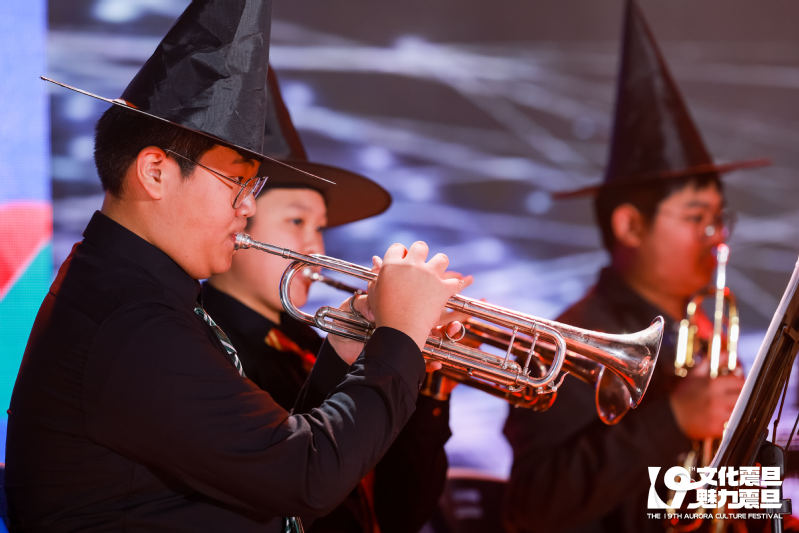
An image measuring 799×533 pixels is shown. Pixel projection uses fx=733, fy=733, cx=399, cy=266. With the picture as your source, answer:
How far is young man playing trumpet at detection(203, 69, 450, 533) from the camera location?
231 cm

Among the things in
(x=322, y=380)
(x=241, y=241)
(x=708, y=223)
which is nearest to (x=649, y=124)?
(x=708, y=223)

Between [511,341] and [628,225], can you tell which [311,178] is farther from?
[628,225]

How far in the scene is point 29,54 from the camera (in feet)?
8.80

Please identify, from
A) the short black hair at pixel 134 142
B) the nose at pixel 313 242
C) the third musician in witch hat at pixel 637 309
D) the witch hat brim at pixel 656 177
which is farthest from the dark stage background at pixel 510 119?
the short black hair at pixel 134 142

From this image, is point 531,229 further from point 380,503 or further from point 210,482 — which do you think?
point 210,482

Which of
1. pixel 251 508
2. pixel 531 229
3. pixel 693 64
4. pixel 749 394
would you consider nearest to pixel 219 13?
pixel 251 508

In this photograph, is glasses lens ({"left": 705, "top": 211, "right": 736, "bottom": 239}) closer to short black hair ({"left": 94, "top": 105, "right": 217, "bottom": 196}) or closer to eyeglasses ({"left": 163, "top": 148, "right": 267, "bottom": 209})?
eyeglasses ({"left": 163, "top": 148, "right": 267, "bottom": 209})

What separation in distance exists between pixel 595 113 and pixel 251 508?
8.87ft

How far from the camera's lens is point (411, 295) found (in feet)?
5.08

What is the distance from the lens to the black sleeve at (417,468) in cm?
236

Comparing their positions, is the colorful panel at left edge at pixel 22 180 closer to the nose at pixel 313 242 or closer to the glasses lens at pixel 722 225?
the nose at pixel 313 242

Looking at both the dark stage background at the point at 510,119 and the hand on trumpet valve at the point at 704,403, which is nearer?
the hand on trumpet valve at the point at 704,403

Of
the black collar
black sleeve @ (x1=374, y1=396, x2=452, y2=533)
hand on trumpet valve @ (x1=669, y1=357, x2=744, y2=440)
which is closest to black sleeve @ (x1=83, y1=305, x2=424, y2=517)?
the black collar

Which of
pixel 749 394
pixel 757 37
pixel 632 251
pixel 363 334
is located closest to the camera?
pixel 749 394
